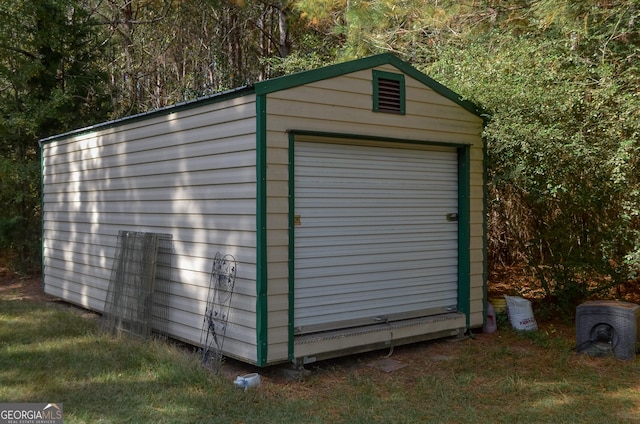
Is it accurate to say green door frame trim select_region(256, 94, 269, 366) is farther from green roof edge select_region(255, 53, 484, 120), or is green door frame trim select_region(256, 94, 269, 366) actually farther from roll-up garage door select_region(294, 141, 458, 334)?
roll-up garage door select_region(294, 141, 458, 334)

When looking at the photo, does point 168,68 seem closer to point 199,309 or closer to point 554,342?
point 199,309

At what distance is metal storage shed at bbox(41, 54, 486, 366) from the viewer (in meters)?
4.90

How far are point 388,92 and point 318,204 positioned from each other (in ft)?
4.29

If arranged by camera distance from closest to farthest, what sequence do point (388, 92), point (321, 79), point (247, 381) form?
point (247, 381)
point (321, 79)
point (388, 92)

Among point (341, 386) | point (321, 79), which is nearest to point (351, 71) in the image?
point (321, 79)

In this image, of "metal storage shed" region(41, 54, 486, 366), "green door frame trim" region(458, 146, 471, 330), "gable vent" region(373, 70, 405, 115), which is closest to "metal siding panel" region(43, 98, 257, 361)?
"metal storage shed" region(41, 54, 486, 366)

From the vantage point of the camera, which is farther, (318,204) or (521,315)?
(521,315)

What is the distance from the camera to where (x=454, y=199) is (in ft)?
21.2

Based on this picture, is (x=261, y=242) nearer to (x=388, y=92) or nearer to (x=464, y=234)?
(x=388, y=92)

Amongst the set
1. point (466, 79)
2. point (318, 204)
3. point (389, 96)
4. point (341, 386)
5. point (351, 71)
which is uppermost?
point (466, 79)

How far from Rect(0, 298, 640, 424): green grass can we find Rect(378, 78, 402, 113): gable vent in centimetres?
234

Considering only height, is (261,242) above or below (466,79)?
below

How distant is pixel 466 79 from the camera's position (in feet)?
21.8

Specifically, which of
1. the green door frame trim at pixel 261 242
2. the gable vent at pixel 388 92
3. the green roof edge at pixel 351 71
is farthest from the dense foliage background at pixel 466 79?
the green door frame trim at pixel 261 242
